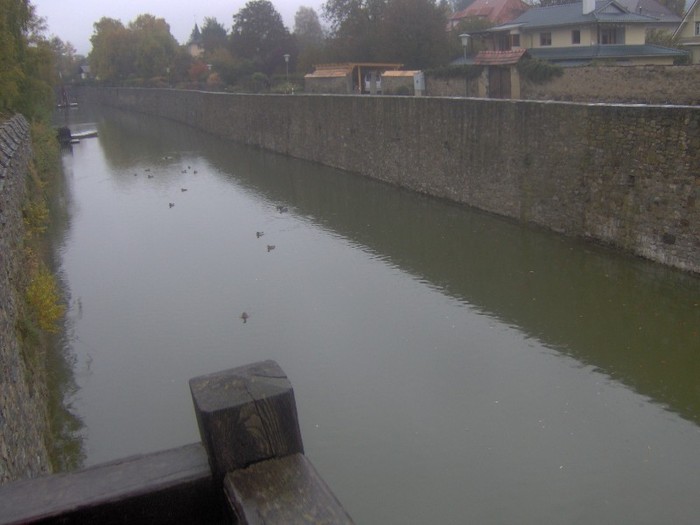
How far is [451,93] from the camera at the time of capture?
2791 cm

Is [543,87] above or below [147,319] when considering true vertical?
above

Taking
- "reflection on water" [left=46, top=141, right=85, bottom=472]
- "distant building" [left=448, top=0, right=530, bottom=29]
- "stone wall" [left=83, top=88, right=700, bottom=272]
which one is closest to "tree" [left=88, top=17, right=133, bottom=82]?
"distant building" [left=448, top=0, right=530, bottom=29]

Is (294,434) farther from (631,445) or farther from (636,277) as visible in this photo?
(636,277)

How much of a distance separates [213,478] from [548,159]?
495 inches

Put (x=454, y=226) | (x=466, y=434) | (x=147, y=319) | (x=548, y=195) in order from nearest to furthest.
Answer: (x=466, y=434) < (x=147, y=319) < (x=548, y=195) < (x=454, y=226)

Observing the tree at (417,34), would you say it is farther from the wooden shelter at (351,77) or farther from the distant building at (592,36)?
the distant building at (592,36)

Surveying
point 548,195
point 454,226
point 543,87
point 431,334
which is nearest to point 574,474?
point 431,334

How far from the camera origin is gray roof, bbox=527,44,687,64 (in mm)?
28203

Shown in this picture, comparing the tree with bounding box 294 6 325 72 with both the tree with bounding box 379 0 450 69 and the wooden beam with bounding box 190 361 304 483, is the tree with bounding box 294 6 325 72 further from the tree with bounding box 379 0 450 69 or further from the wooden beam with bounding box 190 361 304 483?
the wooden beam with bounding box 190 361 304 483

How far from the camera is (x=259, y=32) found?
2219 inches

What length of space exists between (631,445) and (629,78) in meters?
16.1

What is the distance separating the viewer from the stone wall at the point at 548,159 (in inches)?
420

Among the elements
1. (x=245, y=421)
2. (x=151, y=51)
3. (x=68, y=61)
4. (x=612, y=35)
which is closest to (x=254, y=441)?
(x=245, y=421)

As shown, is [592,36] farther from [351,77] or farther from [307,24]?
[307,24]
